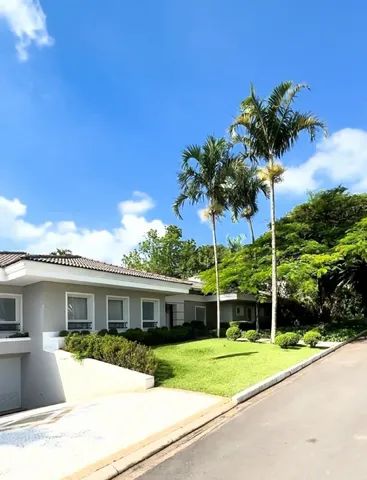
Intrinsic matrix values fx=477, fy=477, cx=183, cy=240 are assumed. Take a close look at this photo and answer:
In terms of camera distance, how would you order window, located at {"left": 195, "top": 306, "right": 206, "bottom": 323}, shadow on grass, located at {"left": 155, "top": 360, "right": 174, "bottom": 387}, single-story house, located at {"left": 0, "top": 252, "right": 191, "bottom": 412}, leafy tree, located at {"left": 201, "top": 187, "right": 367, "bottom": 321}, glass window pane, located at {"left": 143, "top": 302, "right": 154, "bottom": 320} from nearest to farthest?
shadow on grass, located at {"left": 155, "top": 360, "right": 174, "bottom": 387} → single-story house, located at {"left": 0, "top": 252, "right": 191, "bottom": 412} → leafy tree, located at {"left": 201, "top": 187, "right": 367, "bottom": 321} → glass window pane, located at {"left": 143, "top": 302, "right": 154, "bottom": 320} → window, located at {"left": 195, "top": 306, "right": 206, "bottom": 323}

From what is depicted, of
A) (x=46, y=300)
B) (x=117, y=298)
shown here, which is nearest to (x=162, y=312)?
(x=117, y=298)

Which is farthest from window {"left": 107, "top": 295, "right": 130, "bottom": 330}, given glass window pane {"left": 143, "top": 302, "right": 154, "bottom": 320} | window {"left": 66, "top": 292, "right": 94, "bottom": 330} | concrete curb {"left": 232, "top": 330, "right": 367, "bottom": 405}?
concrete curb {"left": 232, "top": 330, "right": 367, "bottom": 405}

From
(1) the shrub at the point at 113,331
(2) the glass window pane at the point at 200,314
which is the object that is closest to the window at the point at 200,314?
(2) the glass window pane at the point at 200,314

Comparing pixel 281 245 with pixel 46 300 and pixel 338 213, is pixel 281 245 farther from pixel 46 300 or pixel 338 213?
pixel 46 300

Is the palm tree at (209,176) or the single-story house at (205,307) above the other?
the palm tree at (209,176)

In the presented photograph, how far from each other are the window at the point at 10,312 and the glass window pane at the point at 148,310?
6.81 metres

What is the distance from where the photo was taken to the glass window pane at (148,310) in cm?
2359

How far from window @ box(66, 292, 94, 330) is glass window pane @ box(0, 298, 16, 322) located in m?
2.04

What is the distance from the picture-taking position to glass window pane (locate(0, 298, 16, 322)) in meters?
18.0

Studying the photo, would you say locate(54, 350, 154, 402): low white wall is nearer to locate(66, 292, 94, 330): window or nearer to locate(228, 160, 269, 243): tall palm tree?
locate(66, 292, 94, 330): window

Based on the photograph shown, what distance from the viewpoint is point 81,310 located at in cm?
1950

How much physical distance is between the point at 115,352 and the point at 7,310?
6.17m

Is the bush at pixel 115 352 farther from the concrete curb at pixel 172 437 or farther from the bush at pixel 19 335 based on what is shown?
the concrete curb at pixel 172 437

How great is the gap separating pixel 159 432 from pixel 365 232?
18748mm
